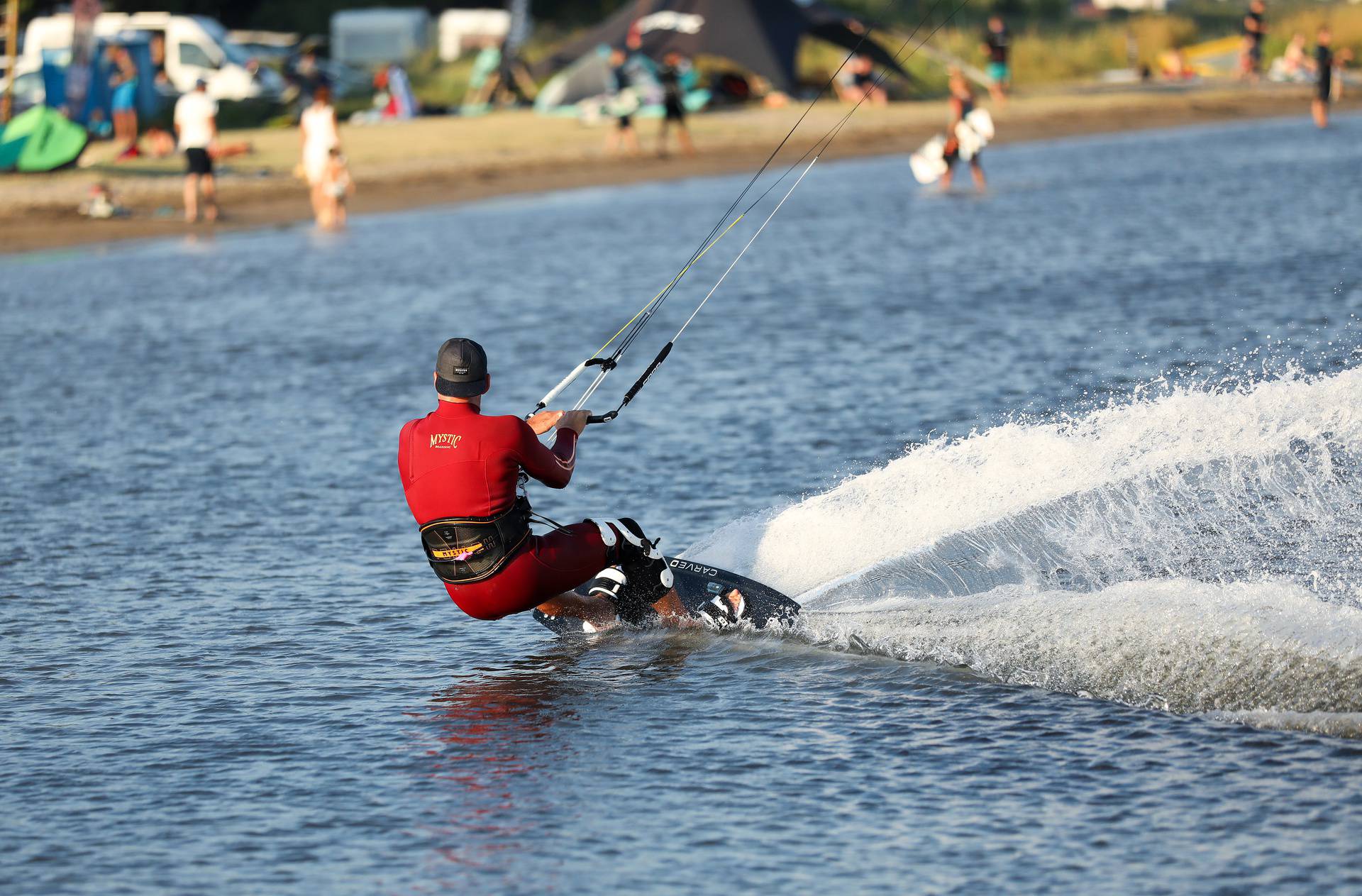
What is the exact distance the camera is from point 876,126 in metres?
42.2

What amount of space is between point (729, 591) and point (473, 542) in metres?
1.60

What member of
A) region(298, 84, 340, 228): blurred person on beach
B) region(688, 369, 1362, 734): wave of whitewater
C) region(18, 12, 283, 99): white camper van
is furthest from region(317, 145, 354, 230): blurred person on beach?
region(688, 369, 1362, 734): wave of whitewater

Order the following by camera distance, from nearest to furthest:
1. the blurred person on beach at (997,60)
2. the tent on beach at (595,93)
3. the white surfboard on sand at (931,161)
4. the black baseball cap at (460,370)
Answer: the black baseball cap at (460,370) → the white surfboard on sand at (931,161) → the tent on beach at (595,93) → the blurred person on beach at (997,60)

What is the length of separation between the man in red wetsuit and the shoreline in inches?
829

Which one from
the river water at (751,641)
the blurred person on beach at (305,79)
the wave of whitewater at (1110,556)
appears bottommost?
the river water at (751,641)

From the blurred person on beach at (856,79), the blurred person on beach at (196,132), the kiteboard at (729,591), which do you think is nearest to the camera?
the kiteboard at (729,591)

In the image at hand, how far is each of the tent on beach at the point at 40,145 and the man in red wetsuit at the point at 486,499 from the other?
24.4 m

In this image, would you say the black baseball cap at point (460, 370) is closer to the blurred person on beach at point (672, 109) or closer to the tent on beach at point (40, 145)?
the tent on beach at point (40, 145)

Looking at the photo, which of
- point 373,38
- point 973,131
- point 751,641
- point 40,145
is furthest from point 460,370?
point 373,38

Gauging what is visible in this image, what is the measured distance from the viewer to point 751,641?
9.79m

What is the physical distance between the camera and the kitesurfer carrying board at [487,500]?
8797mm

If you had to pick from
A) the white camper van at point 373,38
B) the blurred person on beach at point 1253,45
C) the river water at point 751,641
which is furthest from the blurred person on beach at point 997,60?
the river water at point 751,641

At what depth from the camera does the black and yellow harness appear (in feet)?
29.2

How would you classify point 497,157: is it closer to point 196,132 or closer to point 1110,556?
point 196,132
